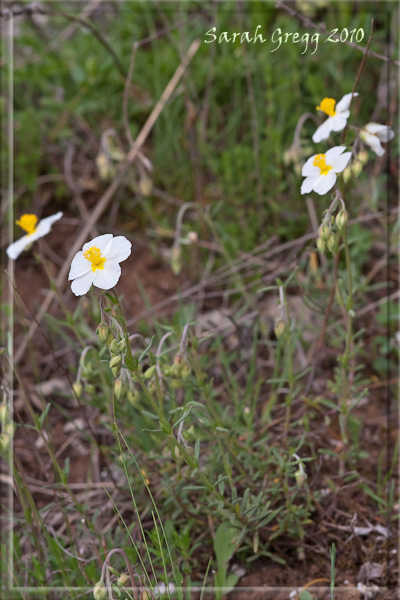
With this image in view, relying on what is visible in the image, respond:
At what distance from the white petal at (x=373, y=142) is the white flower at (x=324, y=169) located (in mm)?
210

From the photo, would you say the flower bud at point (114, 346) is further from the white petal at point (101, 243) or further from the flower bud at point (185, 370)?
the flower bud at point (185, 370)

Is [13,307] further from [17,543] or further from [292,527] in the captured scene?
[292,527]

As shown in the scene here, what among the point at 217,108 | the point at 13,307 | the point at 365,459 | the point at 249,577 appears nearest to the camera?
the point at 249,577

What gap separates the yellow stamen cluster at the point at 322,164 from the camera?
1823 millimetres

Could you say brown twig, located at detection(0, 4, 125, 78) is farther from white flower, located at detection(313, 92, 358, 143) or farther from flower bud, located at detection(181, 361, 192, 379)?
flower bud, located at detection(181, 361, 192, 379)

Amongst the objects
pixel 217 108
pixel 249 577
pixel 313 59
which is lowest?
pixel 249 577

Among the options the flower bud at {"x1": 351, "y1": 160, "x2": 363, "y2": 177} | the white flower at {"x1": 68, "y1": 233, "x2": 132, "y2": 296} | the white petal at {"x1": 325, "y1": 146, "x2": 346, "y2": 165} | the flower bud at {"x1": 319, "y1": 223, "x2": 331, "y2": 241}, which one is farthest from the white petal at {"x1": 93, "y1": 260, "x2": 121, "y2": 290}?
the flower bud at {"x1": 351, "y1": 160, "x2": 363, "y2": 177}

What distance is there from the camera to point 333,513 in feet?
7.19

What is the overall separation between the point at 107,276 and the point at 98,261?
83 mm

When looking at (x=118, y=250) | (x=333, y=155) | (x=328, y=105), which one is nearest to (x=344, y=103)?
(x=328, y=105)

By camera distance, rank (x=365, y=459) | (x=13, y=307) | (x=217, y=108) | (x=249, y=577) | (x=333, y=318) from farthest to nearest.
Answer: (x=217, y=108)
(x=13, y=307)
(x=333, y=318)
(x=365, y=459)
(x=249, y=577)

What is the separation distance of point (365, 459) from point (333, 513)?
0.28 metres

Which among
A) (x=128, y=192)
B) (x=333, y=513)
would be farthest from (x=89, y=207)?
(x=333, y=513)

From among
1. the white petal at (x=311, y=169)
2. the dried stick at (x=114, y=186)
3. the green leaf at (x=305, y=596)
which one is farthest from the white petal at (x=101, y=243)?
the dried stick at (x=114, y=186)
